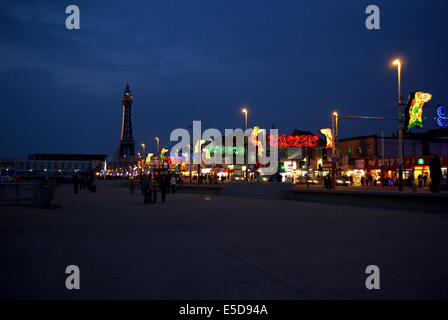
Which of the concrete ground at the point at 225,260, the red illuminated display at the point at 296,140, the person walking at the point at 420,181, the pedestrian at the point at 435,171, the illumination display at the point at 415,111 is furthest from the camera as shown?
the red illuminated display at the point at 296,140

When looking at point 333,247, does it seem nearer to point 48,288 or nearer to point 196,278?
point 196,278

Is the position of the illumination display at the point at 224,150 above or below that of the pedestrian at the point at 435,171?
above

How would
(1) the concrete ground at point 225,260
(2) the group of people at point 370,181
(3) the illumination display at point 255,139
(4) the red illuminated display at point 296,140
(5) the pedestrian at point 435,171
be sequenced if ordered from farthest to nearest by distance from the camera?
(4) the red illuminated display at point 296,140
(3) the illumination display at point 255,139
(2) the group of people at point 370,181
(5) the pedestrian at point 435,171
(1) the concrete ground at point 225,260

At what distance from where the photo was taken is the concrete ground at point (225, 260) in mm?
5367

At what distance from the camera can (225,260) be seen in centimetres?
734

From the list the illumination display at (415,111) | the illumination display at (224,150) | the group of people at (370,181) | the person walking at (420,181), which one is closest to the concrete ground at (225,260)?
the illumination display at (415,111)

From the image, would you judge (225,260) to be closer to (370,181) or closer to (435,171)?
(435,171)

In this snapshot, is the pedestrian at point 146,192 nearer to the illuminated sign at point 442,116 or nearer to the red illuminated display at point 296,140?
the illuminated sign at point 442,116

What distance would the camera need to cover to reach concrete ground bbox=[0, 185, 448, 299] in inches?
211

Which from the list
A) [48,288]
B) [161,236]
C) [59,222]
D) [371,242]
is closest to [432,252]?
[371,242]

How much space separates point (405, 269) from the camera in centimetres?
651

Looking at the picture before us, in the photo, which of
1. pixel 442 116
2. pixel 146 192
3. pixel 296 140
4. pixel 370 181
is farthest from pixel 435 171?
pixel 296 140

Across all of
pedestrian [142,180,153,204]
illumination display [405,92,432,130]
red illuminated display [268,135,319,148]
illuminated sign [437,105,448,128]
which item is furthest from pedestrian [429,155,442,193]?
red illuminated display [268,135,319,148]
